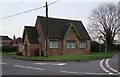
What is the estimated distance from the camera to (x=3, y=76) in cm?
1251

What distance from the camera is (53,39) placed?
41125mm

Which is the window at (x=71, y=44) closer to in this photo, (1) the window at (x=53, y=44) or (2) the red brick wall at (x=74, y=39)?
(2) the red brick wall at (x=74, y=39)

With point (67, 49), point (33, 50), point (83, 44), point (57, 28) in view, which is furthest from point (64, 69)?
point (83, 44)

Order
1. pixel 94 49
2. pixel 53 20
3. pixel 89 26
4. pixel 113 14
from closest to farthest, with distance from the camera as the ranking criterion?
pixel 53 20 < pixel 94 49 < pixel 113 14 < pixel 89 26

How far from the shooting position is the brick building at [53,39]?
4084 centimetres

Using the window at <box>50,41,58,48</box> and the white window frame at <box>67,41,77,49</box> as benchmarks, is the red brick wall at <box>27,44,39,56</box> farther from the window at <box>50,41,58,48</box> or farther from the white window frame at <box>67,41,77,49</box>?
the white window frame at <box>67,41,77,49</box>

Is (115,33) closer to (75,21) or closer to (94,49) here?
(94,49)

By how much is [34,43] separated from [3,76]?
28.7 metres

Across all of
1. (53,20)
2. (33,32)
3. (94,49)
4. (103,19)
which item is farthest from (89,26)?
(33,32)

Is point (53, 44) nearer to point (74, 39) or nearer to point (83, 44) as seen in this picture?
point (74, 39)

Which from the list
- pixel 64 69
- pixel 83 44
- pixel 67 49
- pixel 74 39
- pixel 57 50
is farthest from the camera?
pixel 83 44

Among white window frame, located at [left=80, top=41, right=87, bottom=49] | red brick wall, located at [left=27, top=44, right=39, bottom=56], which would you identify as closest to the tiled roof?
white window frame, located at [left=80, top=41, right=87, bottom=49]

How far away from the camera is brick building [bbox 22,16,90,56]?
4084cm

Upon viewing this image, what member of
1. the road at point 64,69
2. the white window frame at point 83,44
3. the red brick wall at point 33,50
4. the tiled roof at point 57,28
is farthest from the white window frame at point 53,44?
the road at point 64,69
